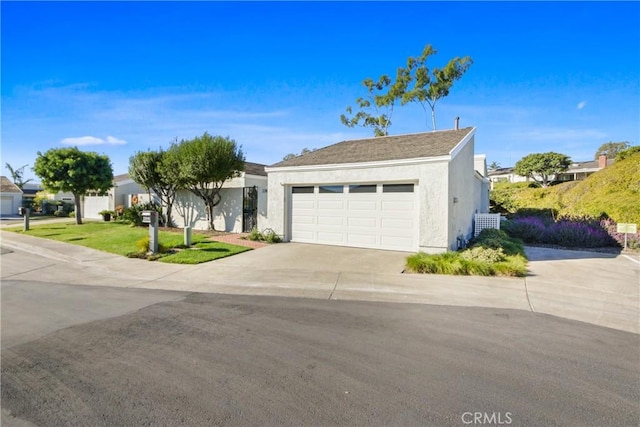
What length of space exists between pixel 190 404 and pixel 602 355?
488 cm

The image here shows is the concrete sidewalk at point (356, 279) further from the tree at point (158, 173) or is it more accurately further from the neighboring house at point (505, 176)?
the neighboring house at point (505, 176)

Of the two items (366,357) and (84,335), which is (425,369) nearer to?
(366,357)

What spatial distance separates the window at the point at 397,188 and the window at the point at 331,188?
167 centimetres

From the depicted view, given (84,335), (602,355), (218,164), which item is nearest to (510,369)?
(602,355)

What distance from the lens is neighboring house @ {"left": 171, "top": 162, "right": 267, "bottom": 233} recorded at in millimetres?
15766

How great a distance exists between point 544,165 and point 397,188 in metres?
44.7

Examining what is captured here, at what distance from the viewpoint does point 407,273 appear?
8508 mm

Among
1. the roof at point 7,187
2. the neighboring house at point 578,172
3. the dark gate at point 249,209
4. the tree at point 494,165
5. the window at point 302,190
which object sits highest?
the tree at point 494,165

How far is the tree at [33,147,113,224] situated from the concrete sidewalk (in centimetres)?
1022

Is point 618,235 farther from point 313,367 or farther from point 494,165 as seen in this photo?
point 494,165

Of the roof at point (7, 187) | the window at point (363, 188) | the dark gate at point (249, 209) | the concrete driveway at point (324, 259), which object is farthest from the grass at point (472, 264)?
the roof at point (7, 187)

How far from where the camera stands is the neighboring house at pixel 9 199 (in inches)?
1359

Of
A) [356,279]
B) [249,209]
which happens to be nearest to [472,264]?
[356,279]

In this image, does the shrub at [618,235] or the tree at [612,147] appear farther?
the tree at [612,147]
